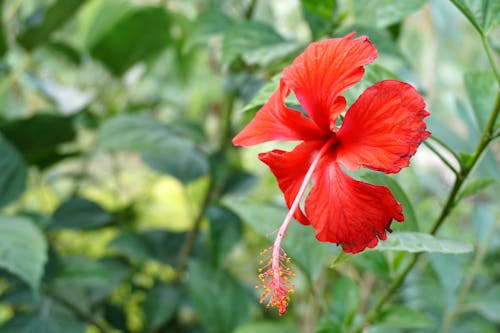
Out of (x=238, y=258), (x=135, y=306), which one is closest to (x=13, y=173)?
(x=135, y=306)

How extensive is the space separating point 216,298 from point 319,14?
408 millimetres

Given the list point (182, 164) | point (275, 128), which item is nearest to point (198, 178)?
point (182, 164)

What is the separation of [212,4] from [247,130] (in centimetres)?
41

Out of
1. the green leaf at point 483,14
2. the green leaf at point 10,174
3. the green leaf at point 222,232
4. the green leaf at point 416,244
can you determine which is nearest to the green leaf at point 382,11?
the green leaf at point 483,14

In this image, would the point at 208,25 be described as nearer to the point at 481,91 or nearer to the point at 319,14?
the point at 319,14

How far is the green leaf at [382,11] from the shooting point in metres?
0.51

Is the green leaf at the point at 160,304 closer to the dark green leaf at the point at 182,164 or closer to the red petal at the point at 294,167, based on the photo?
the dark green leaf at the point at 182,164

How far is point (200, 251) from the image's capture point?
3.05 feet

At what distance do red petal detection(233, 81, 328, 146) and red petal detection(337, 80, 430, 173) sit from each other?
0.09 feet

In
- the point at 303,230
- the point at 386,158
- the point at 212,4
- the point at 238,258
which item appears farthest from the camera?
the point at 238,258

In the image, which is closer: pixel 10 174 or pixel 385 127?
pixel 385 127

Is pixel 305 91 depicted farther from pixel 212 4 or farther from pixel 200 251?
pixel 200 251

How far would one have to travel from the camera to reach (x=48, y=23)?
2.53 feet

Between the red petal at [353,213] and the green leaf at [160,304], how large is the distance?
51 centimetres
